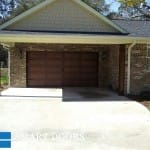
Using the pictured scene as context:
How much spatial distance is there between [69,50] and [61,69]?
3.92 ft

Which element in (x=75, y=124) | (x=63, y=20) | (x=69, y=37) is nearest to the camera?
(x=75, y=124)

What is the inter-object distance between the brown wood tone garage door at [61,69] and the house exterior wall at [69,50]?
0.83 ft

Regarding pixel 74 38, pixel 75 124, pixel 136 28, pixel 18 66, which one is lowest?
pixel 75 124

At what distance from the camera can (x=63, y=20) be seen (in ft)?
65.5

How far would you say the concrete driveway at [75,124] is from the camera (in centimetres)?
801

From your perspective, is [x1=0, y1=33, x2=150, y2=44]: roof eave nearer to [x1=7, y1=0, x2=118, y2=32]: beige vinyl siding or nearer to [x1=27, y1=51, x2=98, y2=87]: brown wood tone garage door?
[x1=7, y1=0, x2=118, y2=32]: beige vinyl siding

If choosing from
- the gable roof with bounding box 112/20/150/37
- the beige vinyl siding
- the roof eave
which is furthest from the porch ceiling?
the beige vinyl siding

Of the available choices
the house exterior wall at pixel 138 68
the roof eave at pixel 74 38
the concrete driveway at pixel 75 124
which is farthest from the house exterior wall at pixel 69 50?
the concrete driveway at pixel 75 124

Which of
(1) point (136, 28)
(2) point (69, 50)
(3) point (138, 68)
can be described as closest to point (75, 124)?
(3) point (138, 68)

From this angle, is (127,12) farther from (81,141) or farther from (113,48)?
(81,141)

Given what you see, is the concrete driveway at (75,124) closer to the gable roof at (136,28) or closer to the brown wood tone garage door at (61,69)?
the gable roof at (136,28)

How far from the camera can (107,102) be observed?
14.7 metres

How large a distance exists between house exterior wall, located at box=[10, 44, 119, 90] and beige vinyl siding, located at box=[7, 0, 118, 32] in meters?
1.79

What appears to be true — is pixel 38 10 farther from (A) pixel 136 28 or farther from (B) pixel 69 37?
(A) pixel 136 28
